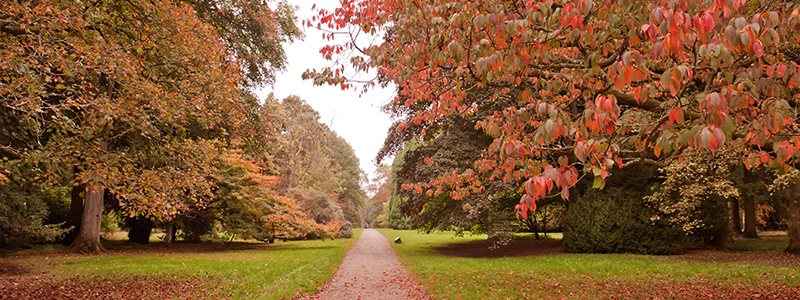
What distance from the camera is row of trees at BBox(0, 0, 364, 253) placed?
271 inches

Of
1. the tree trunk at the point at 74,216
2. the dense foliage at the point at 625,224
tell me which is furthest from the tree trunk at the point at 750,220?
the tree trunk at the point at 74,216

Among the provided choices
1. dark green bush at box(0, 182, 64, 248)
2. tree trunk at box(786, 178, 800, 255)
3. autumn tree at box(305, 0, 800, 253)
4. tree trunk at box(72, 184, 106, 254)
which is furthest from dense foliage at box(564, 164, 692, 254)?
tree trunk at box(72, 184, 106, 254)

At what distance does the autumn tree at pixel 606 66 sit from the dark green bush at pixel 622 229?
32.7 feet

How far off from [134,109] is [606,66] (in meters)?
7.16

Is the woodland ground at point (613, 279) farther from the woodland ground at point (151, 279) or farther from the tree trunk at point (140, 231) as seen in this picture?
the tree trunk at point (140, 231)

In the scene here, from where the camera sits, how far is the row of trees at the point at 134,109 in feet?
22.6

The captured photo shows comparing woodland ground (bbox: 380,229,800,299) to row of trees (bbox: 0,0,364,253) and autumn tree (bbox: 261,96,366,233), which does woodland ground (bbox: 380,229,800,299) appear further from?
autumn tree (bbox: 261,96,366,233)

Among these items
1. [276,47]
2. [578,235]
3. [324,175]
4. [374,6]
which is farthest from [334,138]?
[374,6]

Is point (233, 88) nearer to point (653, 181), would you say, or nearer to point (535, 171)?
point (535, 171)

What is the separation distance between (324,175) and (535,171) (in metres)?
43.1

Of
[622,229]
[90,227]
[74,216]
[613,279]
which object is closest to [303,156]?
[74,216]

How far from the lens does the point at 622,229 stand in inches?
651

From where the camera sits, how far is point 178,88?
977 cm

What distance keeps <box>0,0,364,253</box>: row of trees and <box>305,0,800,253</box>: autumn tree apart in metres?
3.56
